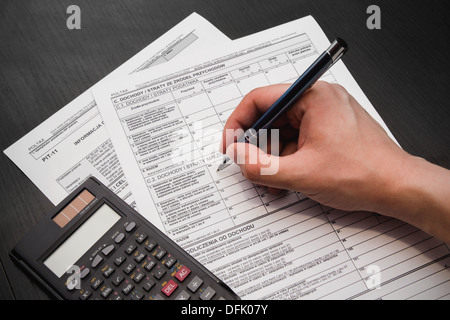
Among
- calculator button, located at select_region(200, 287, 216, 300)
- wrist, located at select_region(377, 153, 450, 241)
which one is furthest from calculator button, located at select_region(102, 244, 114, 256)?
wrist, located at select_region(377, 153, 450, 241)

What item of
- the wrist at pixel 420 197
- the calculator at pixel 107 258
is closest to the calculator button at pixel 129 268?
the calculator at pixel 107 258

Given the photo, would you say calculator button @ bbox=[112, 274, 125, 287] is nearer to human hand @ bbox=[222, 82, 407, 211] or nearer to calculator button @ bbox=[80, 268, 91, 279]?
calculator button @ bbox=[80, 268, 91, 279]

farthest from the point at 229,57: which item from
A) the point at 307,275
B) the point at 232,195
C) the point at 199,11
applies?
the point at 307,275

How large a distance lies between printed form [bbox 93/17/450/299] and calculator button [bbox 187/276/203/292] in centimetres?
3

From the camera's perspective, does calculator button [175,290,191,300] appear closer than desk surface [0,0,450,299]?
Yes

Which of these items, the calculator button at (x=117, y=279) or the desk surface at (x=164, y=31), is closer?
the calculator button at (x=117, y=279)

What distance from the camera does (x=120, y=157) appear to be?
1.66 feet

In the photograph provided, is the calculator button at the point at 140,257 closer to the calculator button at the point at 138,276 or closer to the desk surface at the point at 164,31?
the calculator button at the point at 138,276

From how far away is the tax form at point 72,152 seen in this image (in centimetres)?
49

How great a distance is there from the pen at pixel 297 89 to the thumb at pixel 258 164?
3cm

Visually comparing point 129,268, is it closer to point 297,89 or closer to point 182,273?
point 182,273

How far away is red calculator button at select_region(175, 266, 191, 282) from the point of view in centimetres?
43

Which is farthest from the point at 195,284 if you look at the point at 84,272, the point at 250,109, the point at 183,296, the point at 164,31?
the point at 164,31
